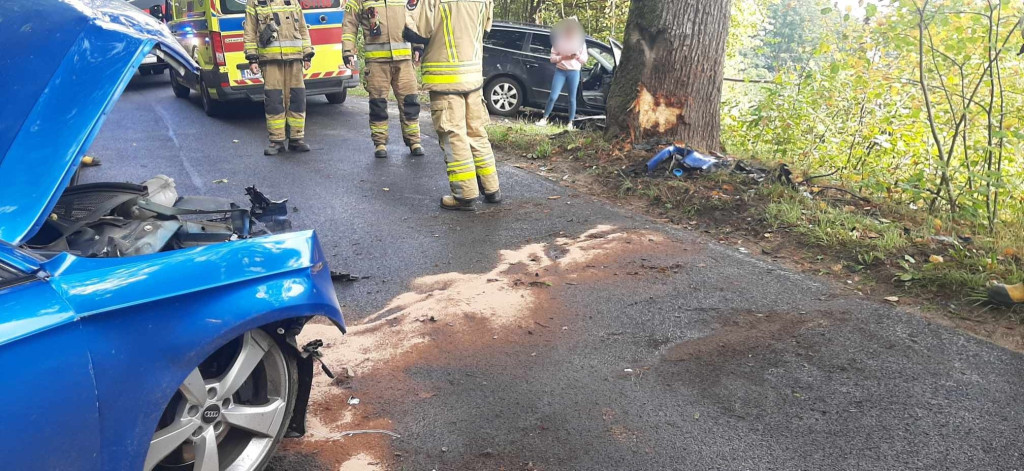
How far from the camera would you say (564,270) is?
5035 mm

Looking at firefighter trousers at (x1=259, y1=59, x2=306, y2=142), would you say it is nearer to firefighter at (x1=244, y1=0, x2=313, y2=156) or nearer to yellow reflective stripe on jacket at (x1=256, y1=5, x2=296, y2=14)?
firefighter at (x1=244, y1=0, x2=313, y2=156)

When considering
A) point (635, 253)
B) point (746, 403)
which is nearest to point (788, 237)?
point (635, 253)

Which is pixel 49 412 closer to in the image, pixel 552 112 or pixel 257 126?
pixel 257 126

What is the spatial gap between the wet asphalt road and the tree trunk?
2.01 metres

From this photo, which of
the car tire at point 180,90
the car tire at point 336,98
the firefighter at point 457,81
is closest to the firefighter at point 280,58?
the firefighter at point 457,81

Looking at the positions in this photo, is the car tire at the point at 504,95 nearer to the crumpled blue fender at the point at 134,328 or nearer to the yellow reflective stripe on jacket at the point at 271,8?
the yellow reflective stripe on jacket at the point at 271,8

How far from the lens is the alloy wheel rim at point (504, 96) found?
12695mm

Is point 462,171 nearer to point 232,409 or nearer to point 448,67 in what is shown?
point 448,67

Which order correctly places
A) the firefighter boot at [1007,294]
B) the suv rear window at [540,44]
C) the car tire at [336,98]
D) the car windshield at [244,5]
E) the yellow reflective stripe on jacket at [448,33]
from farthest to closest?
1. the suv rear window at [540,44]
2. the car tire at [336,98]
3. the car windshield at [244,5]
4. the yellow reflective stripe on jacket at [448,33]
5. the firefighter boot at [1007,294]

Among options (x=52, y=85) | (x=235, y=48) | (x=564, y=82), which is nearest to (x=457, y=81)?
(x=52, y=85)

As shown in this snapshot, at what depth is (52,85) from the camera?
2.62 meters

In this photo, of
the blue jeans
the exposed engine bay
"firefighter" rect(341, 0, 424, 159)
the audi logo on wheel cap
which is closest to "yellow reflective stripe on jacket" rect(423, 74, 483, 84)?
"firefighter" rect(341, 0, 424, 159)

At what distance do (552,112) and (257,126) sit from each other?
16.0ft

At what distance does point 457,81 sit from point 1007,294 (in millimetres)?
4144
